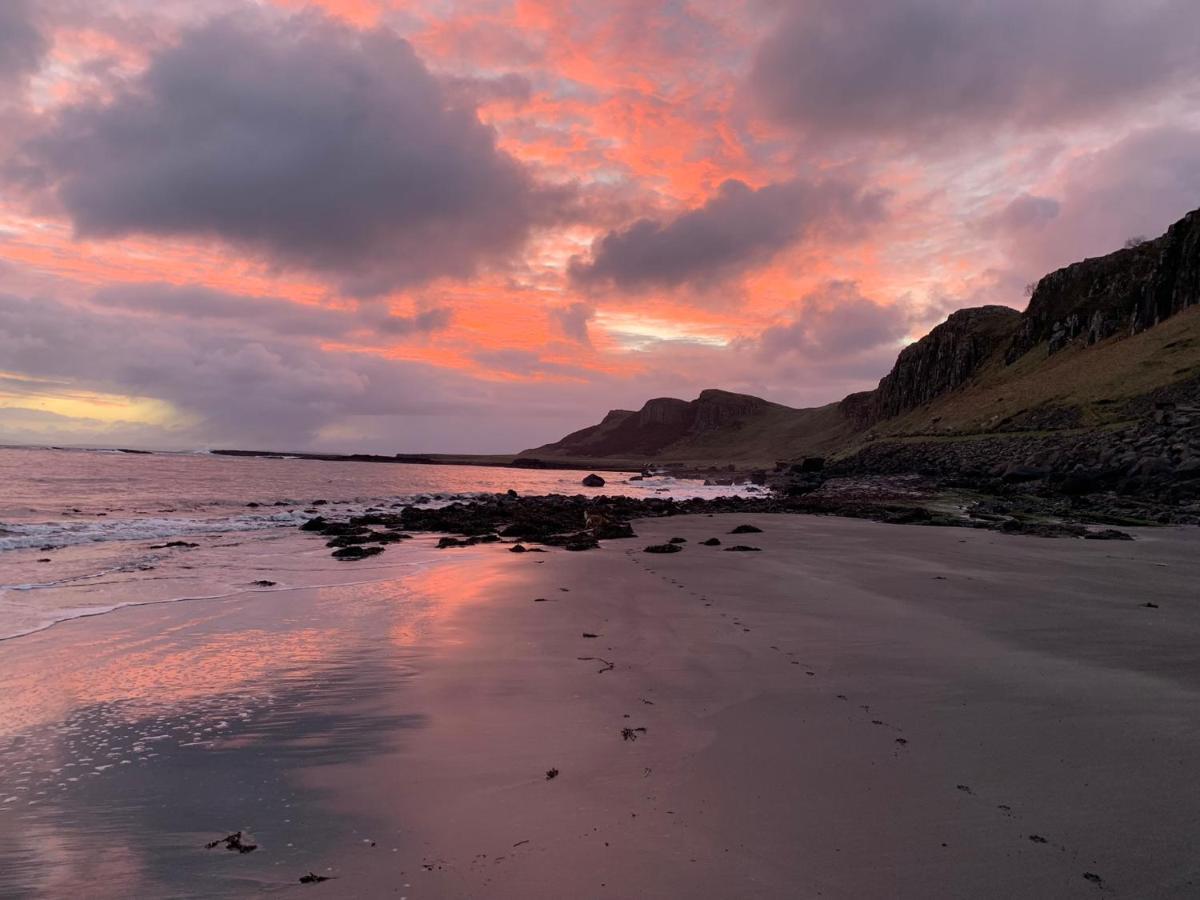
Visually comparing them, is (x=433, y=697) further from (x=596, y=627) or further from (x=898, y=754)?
(x=898, y=754)

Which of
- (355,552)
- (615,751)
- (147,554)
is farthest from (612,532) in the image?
(615,751)

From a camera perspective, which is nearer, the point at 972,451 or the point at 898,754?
the point at 898,754

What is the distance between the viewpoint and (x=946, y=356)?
10744 cm

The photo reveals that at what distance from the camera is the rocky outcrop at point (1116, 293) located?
2468 inches

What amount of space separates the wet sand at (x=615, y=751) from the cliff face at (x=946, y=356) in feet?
346

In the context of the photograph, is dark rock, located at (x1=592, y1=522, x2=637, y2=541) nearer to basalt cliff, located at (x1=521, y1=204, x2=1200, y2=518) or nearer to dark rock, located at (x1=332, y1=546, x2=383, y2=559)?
dark rock, located at (x1=332, y1=546, x2=383, y2=559)

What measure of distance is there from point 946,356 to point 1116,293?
32.1m

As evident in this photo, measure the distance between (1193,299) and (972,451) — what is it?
31.7m

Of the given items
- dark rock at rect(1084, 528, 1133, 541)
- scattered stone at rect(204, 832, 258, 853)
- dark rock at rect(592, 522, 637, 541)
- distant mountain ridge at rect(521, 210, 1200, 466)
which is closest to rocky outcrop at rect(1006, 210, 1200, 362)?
distant mountain ridge at rect(521, 210, 1200, 466)

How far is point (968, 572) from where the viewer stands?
13.7 m

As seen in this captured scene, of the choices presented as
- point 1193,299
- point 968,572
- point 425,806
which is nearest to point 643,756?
point 425,806

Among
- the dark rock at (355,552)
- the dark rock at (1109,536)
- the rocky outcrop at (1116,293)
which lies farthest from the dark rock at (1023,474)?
the rocky outcrop at (1116,293)

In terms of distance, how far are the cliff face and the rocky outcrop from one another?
9.03 metres

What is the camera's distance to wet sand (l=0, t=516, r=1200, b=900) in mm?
3607
